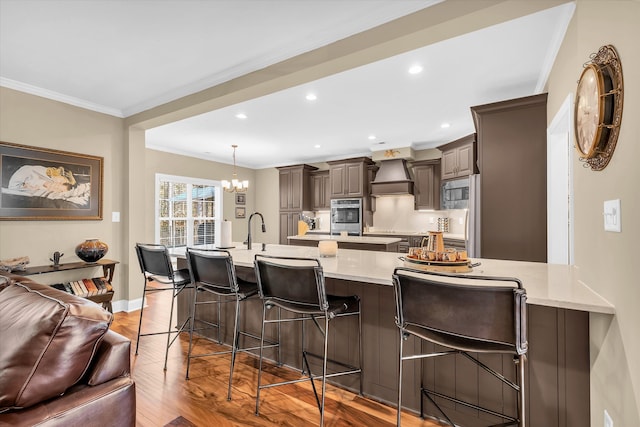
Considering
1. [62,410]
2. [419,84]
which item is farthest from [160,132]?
[62,410]

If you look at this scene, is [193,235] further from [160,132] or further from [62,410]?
[62,410]

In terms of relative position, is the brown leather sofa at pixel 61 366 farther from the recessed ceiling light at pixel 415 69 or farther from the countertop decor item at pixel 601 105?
the recessed ceiling light at pixel 415 69

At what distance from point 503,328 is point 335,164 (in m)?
5.82

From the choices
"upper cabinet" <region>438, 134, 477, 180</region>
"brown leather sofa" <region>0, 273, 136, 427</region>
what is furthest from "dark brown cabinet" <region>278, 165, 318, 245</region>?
"brown leather sofa" <region>0, 273, 136, 427</region>

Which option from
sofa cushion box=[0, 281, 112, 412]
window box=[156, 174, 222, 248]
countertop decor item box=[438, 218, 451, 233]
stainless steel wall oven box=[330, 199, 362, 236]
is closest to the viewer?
sofa cushion box=[0, 281, 112, 412]

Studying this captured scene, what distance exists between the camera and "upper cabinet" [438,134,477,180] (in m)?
4.57

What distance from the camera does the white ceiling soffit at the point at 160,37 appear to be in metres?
2.07

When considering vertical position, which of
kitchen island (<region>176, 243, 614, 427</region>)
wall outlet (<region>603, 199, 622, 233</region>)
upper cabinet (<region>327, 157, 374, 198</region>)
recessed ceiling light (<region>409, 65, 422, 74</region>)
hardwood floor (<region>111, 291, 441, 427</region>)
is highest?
recessed ceiling light (<region>409, 65, 422, 74</region>)

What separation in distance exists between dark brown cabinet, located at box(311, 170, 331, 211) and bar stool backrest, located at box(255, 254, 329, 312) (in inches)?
209

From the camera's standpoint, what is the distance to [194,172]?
675cm

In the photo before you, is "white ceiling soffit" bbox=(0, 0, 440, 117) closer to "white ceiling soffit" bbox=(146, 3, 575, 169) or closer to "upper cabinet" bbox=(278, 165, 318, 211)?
"white ceiling soffit" bbox=(146, 3, 575, 169)

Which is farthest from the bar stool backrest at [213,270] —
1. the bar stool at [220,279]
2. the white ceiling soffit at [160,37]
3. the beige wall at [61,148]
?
the beige wall at [61,148]

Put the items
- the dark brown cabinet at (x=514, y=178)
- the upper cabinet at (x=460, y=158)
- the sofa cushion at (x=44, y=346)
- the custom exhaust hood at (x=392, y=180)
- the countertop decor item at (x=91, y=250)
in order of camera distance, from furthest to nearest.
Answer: the custom exhaust hood at (x=392, y=180)
the upper cabinet at (x=460, y=158)
the countertop decor item at (x=91, y=250)
the dark brown cabinet at (x=514, y=178)
the sofa cushion at (x=44, y=346)

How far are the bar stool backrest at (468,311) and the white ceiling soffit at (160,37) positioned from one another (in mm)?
1800
